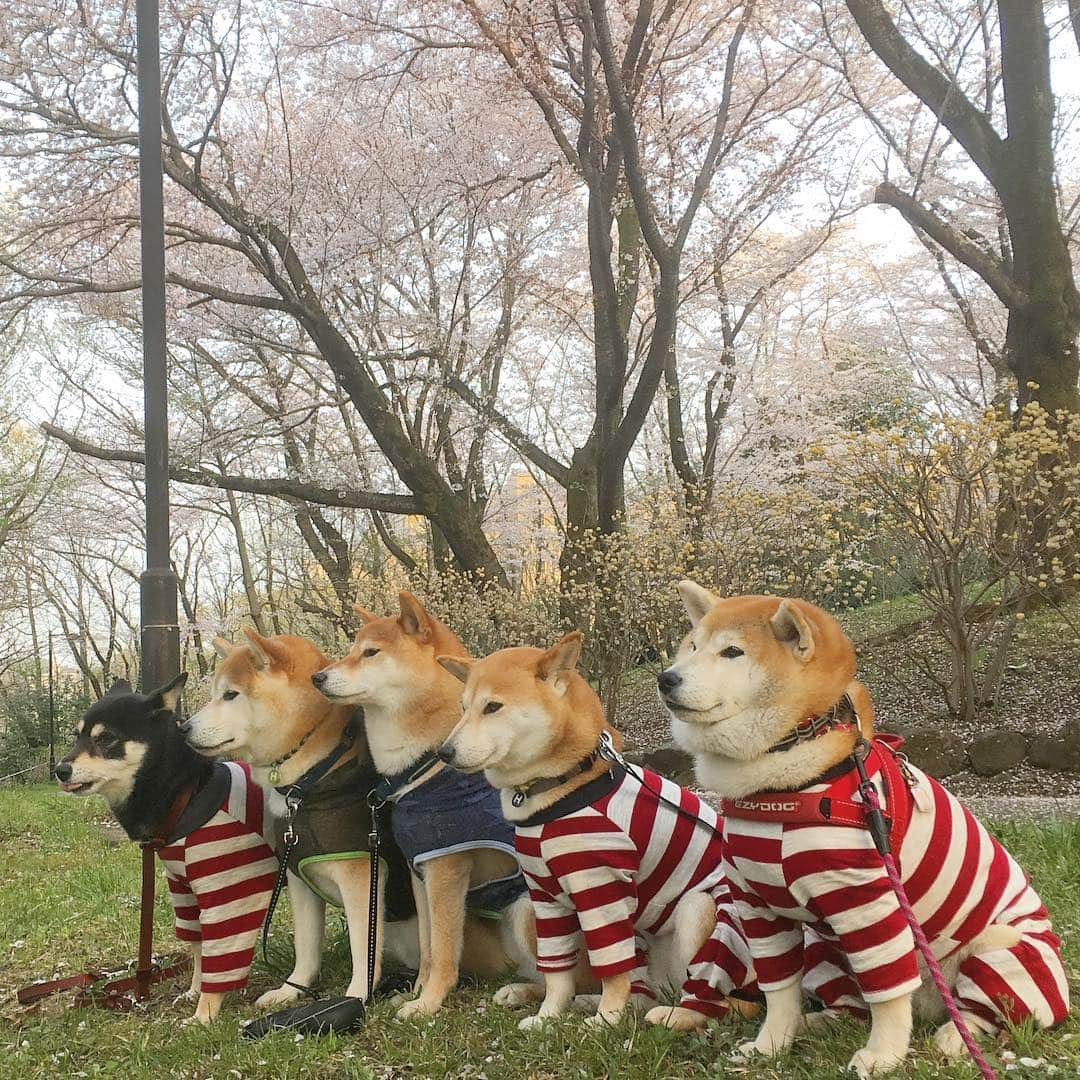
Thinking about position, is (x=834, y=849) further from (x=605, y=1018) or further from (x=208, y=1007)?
(x=208, y=1007)

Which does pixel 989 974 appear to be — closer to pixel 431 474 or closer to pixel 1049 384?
pixel 1049 384

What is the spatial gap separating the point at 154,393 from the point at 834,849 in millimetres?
3866

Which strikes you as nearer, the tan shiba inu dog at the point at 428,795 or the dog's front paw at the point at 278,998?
the tan shiba inu dog at the point at 428,795

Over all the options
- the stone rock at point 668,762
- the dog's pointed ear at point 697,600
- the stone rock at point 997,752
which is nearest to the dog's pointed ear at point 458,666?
the dog's pointed ear at point 697,600

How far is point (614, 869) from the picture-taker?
287 centimetres

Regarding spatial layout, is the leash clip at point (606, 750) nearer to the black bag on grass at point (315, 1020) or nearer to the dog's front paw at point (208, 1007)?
the black bag on grass at point (315, 1020)

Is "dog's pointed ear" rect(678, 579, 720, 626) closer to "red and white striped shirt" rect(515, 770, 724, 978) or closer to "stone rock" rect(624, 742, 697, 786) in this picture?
"red and white striped shirt" rect(515, 770, 724, 978)

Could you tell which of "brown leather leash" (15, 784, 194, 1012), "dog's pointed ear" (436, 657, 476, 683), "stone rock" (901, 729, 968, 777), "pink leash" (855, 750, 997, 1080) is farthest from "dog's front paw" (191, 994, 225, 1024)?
"stone rock" (901, 729, 968, 777)

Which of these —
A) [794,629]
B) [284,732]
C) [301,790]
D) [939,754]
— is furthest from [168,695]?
[939,754]

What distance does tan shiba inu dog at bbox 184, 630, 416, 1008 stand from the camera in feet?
11.0

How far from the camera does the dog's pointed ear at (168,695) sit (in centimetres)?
359

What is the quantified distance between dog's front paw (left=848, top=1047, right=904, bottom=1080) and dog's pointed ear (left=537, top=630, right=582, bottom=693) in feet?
4.15

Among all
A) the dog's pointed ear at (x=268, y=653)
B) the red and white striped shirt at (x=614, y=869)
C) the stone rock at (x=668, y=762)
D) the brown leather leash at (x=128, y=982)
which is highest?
the dog's pointed ear at (x=268, y=653)

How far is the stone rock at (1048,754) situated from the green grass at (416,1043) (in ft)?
7.92
